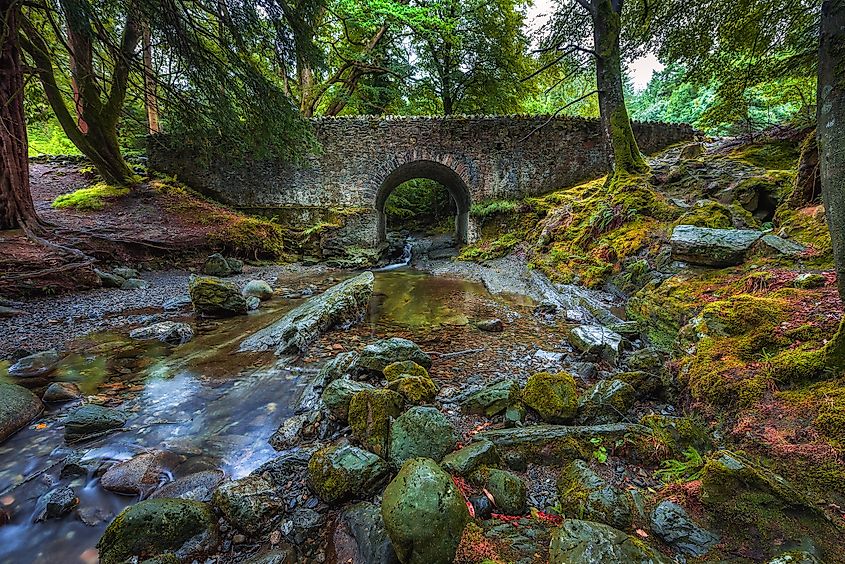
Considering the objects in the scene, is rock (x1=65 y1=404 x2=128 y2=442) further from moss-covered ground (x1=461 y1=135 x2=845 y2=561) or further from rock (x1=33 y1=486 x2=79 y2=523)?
moss-covered ground (x1=461 y1=135 x2=845 y2=561)

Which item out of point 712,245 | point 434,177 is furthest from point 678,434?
point 434,177

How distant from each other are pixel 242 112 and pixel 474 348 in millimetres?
5683

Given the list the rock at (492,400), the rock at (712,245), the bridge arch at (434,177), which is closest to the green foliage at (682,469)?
the rock at (492,400)

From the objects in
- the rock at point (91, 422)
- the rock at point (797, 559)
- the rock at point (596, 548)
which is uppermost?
the rock at point (797, 559)

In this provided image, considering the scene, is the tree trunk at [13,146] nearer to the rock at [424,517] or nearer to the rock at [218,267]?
the rock at [218,267]

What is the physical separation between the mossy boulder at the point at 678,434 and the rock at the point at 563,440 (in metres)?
0.07

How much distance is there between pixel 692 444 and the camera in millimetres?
2086

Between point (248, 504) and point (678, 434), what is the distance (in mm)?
2549

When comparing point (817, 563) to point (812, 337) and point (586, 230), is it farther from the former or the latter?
point (586, 230)

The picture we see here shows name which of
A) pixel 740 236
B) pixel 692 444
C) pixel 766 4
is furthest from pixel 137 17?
pixel 766 4

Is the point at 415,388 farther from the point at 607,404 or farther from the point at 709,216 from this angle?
the point at 709,216

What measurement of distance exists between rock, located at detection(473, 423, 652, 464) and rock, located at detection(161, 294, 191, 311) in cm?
587

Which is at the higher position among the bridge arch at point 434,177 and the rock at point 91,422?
the bridge arch at point 434,177

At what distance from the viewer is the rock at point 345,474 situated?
76.9 inches
